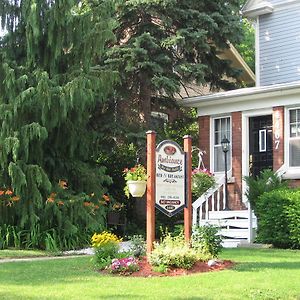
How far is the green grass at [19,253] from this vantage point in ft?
44.4

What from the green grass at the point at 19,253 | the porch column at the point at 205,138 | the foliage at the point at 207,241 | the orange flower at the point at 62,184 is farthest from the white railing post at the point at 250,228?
the foliage at the point at 207,241

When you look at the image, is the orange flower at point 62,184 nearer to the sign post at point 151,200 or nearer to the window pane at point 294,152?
the sign post at point 151,200

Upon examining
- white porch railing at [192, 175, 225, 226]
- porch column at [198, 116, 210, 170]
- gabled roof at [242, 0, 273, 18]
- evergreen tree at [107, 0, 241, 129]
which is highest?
gabled roof at [242, 0, 273, 18]

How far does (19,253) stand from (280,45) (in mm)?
10853

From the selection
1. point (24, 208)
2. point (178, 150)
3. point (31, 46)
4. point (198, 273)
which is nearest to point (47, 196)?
point (24, 208)

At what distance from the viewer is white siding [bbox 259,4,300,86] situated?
19.6m

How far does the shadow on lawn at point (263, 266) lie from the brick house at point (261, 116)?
186 inches

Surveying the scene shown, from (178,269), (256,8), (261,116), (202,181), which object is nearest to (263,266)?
(178,269)

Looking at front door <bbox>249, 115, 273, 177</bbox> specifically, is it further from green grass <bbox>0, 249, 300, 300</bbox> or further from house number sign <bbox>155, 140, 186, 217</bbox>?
house number sign <bbox>155, 140, 186, 217</bbox>

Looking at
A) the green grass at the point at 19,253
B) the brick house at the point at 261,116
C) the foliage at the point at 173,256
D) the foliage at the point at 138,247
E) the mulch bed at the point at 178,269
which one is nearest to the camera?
the mulch bed at the point at 178,269

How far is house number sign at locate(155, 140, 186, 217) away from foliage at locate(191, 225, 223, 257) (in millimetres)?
541

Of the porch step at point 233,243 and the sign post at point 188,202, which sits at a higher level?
the sign post at point 188,202

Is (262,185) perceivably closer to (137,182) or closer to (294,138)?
(294,138)

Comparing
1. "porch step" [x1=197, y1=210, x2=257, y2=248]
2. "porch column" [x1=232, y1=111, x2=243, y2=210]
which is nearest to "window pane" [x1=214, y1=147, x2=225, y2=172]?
"porch column" [x1=232, y1=111, x2=243, y2=210]
